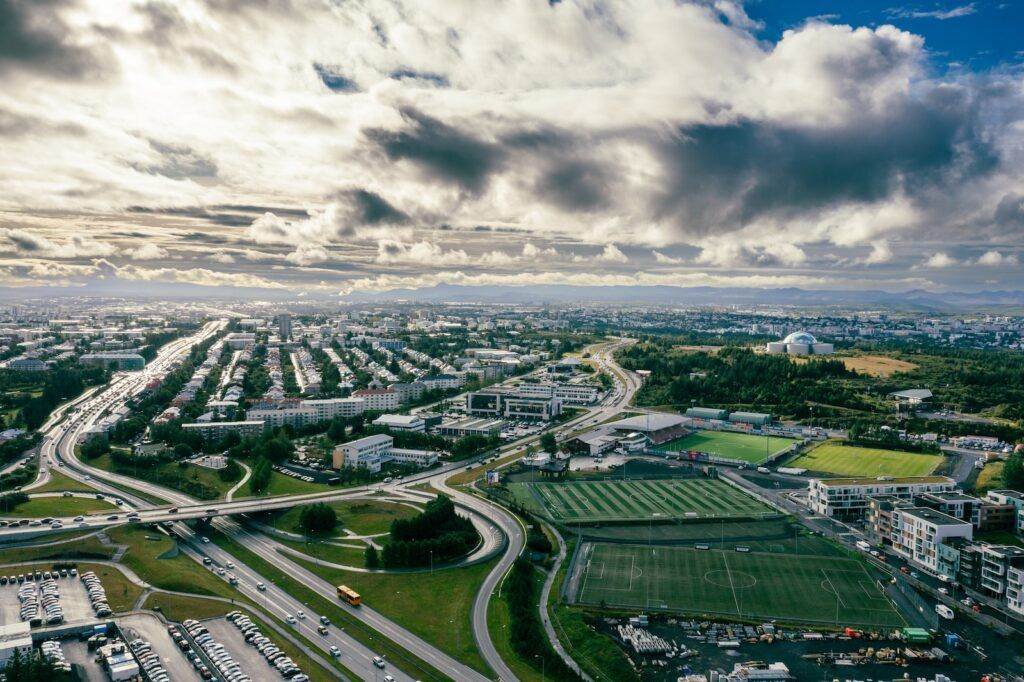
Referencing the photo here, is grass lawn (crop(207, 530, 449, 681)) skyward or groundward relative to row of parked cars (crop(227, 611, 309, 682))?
groundward

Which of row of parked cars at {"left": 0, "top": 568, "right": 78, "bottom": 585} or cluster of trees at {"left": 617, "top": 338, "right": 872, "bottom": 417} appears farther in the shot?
cluster of trees at {"left": 617, "top": 338, "right": 872, "bottom": 417}

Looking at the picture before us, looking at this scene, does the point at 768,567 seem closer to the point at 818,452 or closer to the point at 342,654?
the point at 342,654

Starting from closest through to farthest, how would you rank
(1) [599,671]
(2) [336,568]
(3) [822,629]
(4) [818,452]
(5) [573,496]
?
(1) [599,671], (3) [822,629], (2) [336,568], (5) [573,496], (4) [818,452]

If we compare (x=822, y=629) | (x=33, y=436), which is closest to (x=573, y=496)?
(x=822, y=629)

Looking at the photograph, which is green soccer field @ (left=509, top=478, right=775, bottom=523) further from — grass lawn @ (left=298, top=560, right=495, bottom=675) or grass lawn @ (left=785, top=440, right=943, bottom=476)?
grass lawn @ (left=298, top=560, right=495, bottom=675)

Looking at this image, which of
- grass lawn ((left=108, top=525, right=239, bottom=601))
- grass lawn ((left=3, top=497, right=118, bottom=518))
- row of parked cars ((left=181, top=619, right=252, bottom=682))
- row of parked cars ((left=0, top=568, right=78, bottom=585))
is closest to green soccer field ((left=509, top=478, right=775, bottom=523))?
grass lawn ((left=108, top=525, right=239, bottom=601))

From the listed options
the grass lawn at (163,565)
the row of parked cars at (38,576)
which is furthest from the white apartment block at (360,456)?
the row of parked cars at (38,576)
